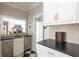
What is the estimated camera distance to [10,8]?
62.7 inches

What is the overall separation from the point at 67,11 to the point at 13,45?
1524 millimetres

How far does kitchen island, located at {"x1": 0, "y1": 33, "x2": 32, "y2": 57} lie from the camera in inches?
63.7

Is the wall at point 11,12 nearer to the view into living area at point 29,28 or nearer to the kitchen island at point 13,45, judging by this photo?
the view into living area at point 29,28

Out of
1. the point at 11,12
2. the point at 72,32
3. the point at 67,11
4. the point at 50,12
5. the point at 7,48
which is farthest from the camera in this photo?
the point at 7,48

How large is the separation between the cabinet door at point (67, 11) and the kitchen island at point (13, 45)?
104cm

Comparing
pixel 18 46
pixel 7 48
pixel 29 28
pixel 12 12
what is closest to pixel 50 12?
pixel 29 28

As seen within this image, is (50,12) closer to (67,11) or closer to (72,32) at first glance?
(67,11)

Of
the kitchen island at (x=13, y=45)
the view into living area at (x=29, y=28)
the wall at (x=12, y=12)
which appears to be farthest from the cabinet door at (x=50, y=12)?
the kitchen island at (x=13, y=45)

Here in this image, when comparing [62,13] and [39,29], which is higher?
[62,13]

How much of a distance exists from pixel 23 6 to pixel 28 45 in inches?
39.7

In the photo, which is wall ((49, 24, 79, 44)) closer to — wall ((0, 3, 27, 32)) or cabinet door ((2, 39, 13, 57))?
wall ((0, 3, 27, 32))

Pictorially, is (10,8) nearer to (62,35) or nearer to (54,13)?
(54,13)

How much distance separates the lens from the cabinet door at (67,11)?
2.76ft

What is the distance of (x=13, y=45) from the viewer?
1.79m
